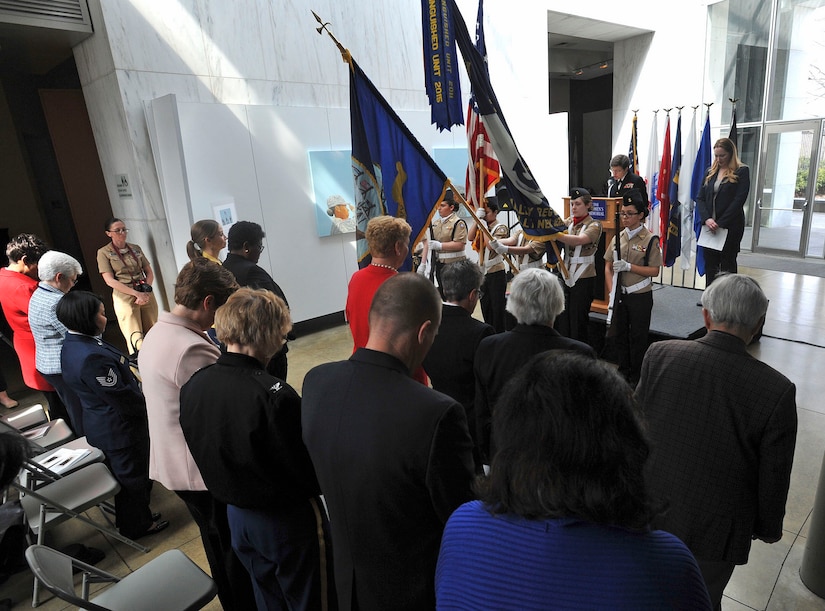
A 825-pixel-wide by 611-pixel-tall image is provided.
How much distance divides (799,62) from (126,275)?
41.0ft

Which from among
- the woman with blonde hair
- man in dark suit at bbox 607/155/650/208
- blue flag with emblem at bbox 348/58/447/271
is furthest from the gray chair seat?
man in dark suit at bbox 607/155/650/208

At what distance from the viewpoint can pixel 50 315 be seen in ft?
11.3

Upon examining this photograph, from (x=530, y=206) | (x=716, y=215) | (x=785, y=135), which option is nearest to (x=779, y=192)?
(x=785, y=135)

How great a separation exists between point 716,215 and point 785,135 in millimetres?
6390

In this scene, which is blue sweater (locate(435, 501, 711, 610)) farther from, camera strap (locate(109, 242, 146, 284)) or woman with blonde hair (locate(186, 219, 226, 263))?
camera strap (locate(109, 242, 146, 284))

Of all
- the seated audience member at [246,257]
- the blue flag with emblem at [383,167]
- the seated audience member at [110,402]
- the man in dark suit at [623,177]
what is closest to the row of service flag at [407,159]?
the blue flag with emblem at [383,167]

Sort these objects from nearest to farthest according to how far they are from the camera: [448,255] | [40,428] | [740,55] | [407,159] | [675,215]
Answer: [40,428]
[407,159]
[448,255]
[675,215]
[740,55]

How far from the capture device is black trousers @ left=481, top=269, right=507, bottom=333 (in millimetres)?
5582

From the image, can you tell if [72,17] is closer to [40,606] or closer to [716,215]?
[40,606]

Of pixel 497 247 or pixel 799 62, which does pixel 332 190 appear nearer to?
pixel 497 247

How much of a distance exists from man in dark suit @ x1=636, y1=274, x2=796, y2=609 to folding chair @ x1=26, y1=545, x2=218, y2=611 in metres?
1.88

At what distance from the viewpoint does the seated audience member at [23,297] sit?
12.8ft

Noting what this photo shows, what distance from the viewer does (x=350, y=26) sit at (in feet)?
23.0

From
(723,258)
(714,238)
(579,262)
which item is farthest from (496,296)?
(723,258)
